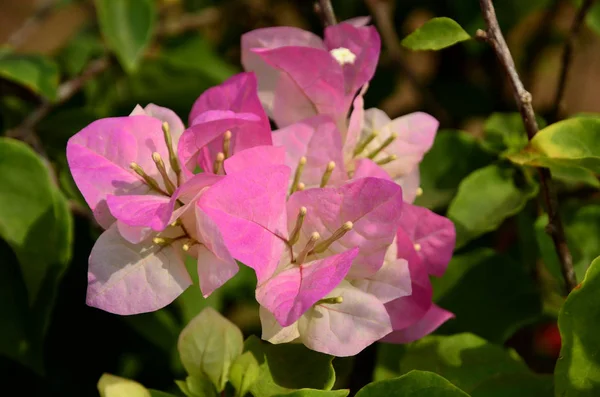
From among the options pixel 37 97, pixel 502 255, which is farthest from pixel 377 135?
pixel 37 97

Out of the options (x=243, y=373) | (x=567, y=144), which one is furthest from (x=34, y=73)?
(x=567, y=144)

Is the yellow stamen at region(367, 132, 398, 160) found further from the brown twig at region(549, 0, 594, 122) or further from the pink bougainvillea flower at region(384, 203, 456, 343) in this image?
the brown twig at region(549, 0, 594, 122)

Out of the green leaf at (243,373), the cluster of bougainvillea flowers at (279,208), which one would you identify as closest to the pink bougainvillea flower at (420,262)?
the cluster of bougainvillea flowers at (279,208)

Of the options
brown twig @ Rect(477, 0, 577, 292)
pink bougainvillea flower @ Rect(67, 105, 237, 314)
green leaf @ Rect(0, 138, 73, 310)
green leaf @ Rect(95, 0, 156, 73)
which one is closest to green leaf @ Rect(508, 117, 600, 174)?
brown twig @ Rect(477, 0, 577, 292)

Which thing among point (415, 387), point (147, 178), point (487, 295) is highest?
→ point (147, 178)

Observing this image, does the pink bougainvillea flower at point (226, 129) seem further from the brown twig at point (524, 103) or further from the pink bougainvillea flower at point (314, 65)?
the brown twig at point (524, 103)

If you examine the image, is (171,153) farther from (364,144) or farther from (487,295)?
(487,295)

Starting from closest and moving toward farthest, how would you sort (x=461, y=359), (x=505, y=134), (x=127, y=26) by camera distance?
1. (x=461, y=359)
2. (x=505, y=134)
3. (x=127, y=26)
